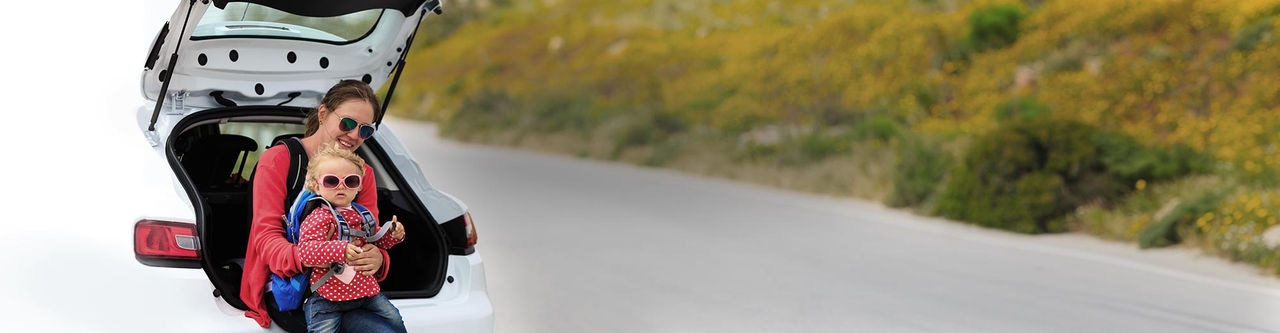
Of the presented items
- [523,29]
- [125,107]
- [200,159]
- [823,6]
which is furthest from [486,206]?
[523,29]

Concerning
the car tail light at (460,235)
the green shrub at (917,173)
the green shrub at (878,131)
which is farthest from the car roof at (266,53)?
the green shrub at (878,131)

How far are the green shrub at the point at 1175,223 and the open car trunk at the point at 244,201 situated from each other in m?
7.73

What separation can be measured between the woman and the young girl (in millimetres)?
64

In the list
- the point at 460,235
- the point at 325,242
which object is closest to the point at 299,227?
the point at 325,242

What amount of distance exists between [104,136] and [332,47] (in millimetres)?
1213

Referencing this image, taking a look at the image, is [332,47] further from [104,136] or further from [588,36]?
[588,36]

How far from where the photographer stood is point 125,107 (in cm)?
431

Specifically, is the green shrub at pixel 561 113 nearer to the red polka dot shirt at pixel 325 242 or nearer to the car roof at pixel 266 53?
the car roof at pixel 266 53

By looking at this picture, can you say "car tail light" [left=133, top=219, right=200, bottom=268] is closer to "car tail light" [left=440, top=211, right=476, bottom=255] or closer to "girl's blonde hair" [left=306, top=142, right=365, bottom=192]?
"girl's blonde hair" [left=306, top=142, right=365, bottom=192]

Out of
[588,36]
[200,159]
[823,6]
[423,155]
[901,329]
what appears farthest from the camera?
[588,36]

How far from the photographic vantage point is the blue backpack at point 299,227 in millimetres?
3898

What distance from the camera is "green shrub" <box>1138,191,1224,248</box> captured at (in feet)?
37.0

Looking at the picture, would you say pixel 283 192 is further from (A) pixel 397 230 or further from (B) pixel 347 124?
(A) pixel 397 230

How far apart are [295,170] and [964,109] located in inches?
797
